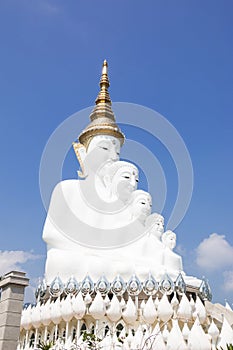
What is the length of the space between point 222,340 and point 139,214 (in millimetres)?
6910

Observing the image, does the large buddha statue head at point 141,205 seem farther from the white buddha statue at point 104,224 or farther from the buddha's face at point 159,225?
the buddha's face at point 159,225

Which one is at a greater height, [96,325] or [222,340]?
[96,325]

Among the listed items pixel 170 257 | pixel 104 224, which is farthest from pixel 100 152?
pixel 170 257

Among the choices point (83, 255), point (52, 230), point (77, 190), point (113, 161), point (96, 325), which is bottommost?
point (96, 325)

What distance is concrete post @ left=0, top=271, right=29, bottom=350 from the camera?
8.56 metres

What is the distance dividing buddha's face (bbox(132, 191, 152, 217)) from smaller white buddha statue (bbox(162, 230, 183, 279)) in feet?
4.05

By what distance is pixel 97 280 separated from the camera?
563 inches

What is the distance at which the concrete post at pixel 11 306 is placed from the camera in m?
8.56

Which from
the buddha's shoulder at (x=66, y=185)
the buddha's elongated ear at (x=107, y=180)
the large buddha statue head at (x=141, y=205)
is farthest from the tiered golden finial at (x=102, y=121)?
the large buddha statue head at (x=141, y=205)

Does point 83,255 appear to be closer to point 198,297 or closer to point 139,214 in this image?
point 139,214

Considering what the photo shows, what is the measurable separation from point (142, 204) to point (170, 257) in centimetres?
241

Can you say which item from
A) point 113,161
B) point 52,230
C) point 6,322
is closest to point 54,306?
point 52,230

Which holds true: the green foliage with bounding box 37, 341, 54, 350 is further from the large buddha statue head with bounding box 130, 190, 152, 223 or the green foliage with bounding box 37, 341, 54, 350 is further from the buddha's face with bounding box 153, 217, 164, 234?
the buddha's face with bounding box 153, 217, 164, 234

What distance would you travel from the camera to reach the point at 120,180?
17.7 m
